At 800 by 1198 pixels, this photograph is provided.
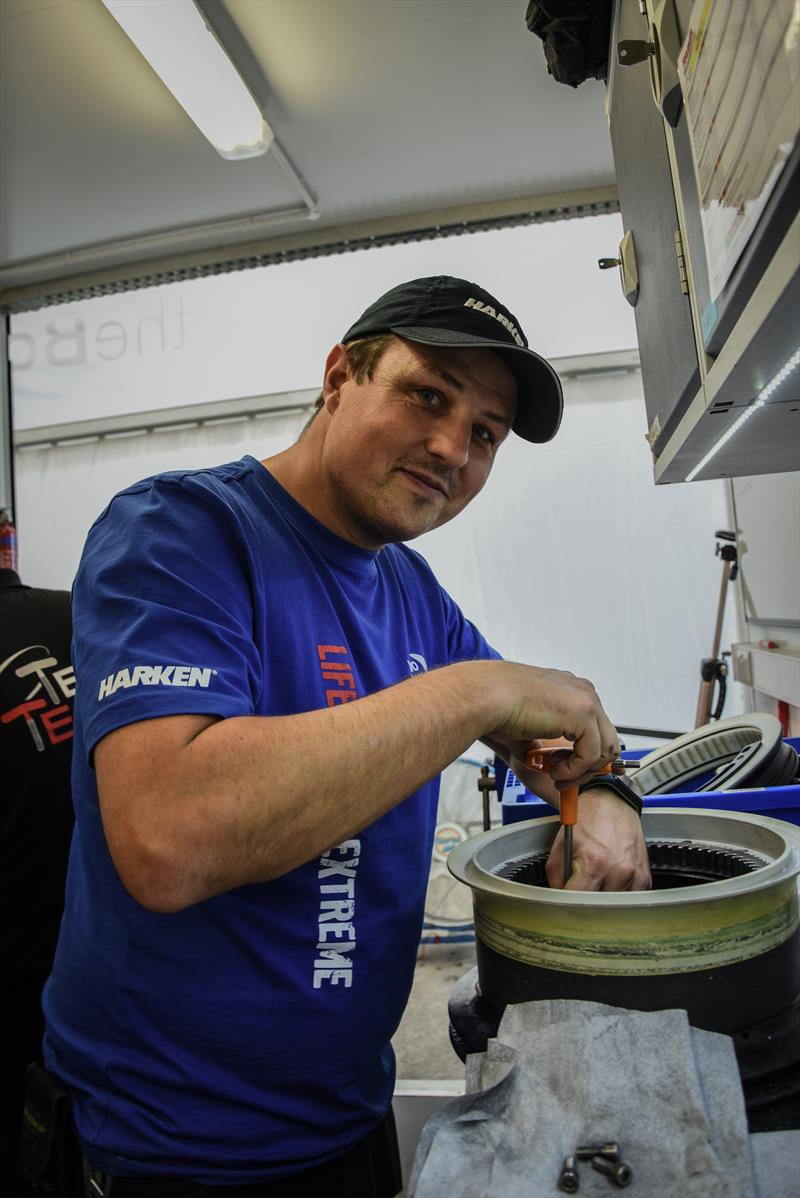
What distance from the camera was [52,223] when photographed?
2.44 meters

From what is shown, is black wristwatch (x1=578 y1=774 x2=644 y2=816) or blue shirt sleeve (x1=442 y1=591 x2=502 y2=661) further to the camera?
blue shirt sleeve (x1=442 y1=591 x2=502 y2=661)

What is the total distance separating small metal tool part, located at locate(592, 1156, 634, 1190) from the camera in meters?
0.45

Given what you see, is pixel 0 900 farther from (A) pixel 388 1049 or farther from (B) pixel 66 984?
(A) pixel 388 1049

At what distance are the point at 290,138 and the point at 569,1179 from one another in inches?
93.8

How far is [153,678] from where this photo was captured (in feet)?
2.04

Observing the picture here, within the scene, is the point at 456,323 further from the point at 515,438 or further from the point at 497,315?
the point at 515,438

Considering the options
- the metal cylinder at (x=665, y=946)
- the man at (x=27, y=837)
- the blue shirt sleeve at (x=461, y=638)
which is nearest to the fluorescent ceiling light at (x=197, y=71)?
the man at (x=27, y=837)

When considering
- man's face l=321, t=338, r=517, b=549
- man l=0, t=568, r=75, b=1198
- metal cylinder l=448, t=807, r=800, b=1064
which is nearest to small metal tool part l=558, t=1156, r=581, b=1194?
metal cylinder l=448, t=807, r=800, b=1064

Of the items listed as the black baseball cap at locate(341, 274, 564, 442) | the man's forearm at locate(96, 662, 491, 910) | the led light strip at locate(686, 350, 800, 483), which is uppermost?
the black baseball cap at locate(341, 274, 564, 442)

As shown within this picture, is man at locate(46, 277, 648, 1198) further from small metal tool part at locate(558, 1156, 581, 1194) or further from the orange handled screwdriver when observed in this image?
small metal tool part at locate(558, 1156, 581, 1194)

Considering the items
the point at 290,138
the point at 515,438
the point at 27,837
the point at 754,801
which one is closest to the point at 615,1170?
the point at 754,801

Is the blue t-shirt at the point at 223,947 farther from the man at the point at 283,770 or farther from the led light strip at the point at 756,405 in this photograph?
the led light strip at the point at 756,405

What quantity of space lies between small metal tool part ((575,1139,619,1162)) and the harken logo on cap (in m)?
0.79

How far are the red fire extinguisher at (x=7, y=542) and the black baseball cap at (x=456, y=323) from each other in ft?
7.20
